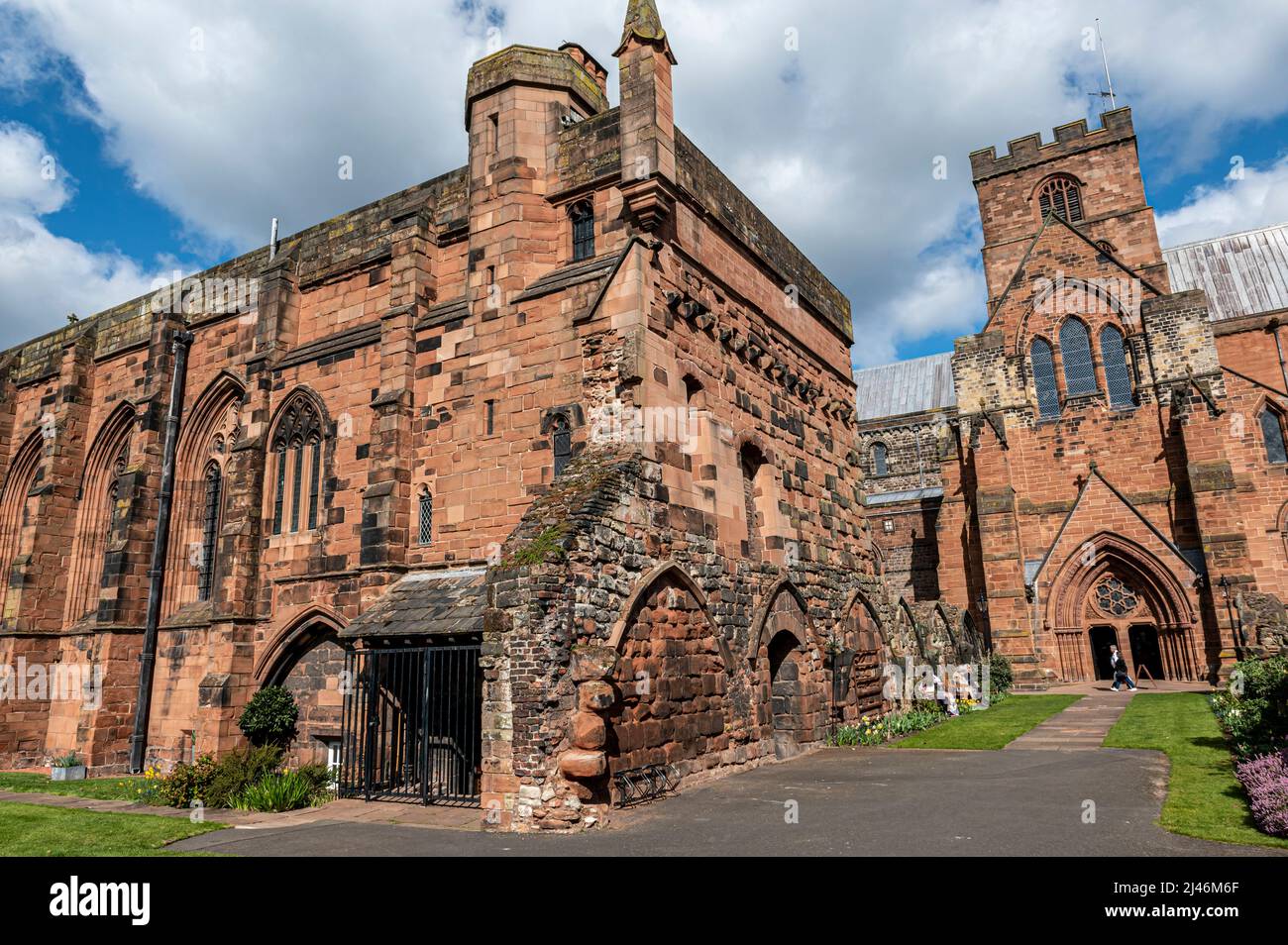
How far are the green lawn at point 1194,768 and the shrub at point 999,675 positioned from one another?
17.3 ft

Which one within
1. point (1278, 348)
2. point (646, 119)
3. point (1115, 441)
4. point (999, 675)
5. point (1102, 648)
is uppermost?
point (1278, 348)

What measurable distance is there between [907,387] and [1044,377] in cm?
1584

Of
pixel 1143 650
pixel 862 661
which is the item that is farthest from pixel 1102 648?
pixel 862 661

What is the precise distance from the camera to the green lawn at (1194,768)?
23.8ft

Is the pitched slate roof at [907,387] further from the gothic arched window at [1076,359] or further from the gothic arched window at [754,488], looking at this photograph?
the gothic arched window at [754,488]

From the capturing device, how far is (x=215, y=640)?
15.1m

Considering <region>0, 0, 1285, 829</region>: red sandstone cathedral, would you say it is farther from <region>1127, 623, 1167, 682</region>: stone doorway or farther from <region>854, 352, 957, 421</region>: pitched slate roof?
<region>854, 352, 957, 421</region>: pitched slate roof

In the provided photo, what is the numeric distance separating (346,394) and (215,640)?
546 cm

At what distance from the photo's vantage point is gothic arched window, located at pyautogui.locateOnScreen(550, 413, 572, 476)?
Result: 476 inches

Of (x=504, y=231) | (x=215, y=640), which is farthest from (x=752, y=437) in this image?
(x=215, y=640)

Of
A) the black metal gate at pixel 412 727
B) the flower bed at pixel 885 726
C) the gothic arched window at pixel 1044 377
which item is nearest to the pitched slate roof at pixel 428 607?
the black metal gate at pixel 412 727

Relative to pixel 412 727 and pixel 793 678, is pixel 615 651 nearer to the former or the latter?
pixel 412 727

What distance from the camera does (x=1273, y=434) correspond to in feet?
99.2
